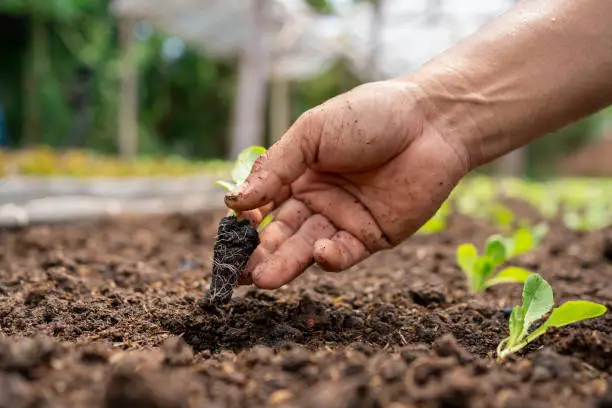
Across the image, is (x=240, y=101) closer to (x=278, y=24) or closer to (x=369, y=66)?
(x=278, y=24)

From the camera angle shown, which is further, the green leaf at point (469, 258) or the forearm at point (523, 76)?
the green leaf at point (469, 258)

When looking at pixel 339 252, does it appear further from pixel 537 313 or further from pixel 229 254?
pixel 537 313

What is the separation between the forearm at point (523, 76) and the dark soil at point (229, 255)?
25.6 inches

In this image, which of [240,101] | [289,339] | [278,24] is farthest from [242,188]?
[278,24]

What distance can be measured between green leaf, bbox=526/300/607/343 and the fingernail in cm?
78

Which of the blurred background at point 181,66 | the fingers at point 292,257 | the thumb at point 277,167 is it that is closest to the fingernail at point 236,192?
the thumb at point 277,167

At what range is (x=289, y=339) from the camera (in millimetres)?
1525

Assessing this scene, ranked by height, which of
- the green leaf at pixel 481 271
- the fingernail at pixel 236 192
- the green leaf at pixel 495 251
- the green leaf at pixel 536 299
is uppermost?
the fingernail at pixel 236 192

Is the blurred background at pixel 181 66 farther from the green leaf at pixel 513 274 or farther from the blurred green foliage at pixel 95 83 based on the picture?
the green leaf at pixel 513 274

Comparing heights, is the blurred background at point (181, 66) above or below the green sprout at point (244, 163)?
below

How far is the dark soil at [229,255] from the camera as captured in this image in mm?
1618

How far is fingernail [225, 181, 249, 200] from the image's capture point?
1628 mm

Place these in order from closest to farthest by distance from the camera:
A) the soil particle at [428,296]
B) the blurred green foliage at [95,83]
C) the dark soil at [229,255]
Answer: the dark soil at [229,255] < the soil particle at [428,296] < the blurred green foliage at [95,83]

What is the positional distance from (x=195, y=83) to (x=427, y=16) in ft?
21.0
